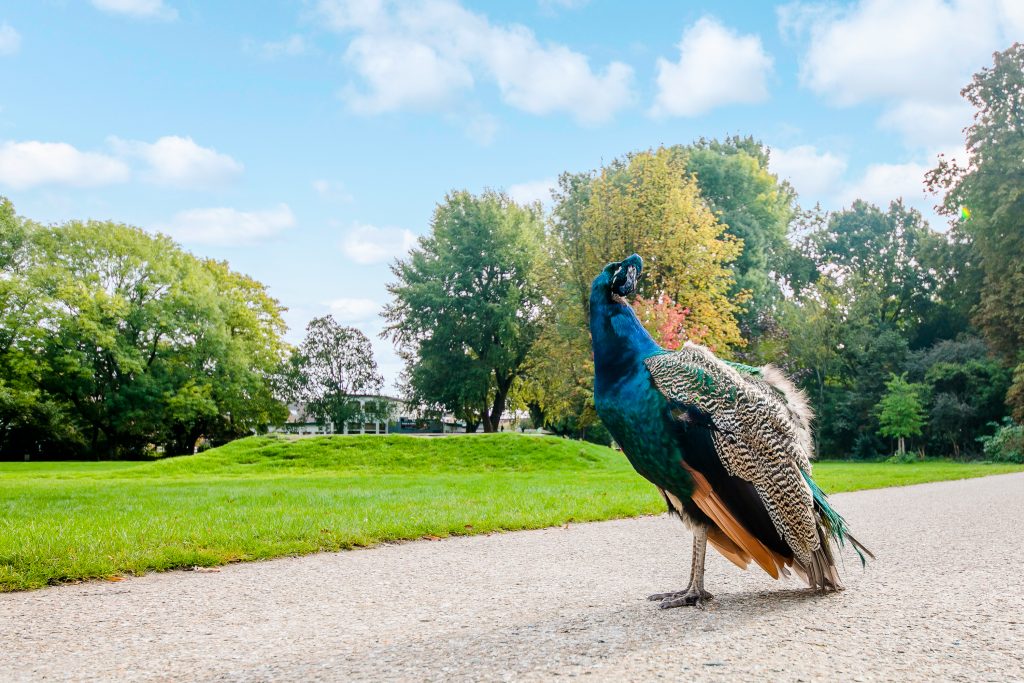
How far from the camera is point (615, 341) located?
404 cm

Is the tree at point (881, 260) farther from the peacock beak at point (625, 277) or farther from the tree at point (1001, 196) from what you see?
the peacock beak at point (625, 277)

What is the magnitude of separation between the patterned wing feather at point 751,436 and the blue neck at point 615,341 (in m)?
0.10

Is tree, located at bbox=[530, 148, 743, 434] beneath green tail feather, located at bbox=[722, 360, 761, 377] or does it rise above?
above

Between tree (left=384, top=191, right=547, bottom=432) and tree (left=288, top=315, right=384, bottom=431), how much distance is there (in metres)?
10.3

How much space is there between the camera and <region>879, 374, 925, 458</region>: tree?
33812mm

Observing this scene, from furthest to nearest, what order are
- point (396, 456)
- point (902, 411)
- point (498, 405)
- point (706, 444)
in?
point (498, 405)
point (902, 411)
point (396, 456)
point (706, 444)

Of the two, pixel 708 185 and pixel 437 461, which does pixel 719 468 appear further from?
pixel 708 185

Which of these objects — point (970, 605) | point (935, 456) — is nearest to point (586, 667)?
point (970, 605)

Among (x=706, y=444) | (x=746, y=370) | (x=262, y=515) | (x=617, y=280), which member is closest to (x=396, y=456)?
(x=262, y=515)

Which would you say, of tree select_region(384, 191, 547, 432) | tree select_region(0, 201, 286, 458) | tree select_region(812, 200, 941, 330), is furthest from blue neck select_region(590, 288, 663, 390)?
tree select_region(812, 200, 941, 330)

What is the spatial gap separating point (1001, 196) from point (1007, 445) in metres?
10.1

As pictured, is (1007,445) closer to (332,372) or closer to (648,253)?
(648,253)

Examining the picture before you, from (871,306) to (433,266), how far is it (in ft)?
78.2

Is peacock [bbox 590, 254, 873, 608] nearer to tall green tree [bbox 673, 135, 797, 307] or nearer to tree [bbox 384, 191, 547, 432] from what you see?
tall green tree [bbox 673, 135, 797, 307]
